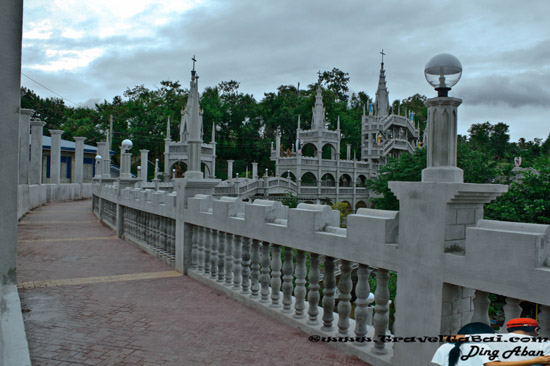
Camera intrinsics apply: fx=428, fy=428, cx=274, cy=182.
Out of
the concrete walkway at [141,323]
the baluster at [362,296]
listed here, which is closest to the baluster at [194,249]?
the concrete walkway at [141,323]

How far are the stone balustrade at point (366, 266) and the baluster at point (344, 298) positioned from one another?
1 cm

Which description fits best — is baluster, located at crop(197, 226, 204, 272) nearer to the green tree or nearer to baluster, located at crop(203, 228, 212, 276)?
baluster, located at crop(203, 228, 212, 276)

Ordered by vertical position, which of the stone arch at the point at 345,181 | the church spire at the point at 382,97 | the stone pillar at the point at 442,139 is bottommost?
the stone arch at the point at 345,181

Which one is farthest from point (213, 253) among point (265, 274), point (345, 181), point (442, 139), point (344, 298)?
point (345, 181)

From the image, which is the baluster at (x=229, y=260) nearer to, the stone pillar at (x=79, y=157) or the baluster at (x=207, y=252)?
the baluster at (x=207, y=252)

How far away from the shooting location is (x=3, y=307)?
353 centimetres

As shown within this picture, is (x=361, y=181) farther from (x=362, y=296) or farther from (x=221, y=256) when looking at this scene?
(x=362, y=296)

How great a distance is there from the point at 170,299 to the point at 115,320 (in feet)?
3.99

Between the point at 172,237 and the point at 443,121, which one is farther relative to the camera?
the point at 172,237

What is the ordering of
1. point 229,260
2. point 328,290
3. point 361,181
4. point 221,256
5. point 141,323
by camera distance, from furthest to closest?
point 361,181 → point 221,256 → point 229,260 → point 141,323 → point 328,290

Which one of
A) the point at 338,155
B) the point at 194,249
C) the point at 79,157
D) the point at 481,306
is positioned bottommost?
the point at 194,249

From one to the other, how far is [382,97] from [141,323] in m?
66.1

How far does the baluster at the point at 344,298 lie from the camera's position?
4.79 m

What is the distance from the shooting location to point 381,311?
14.2ft
